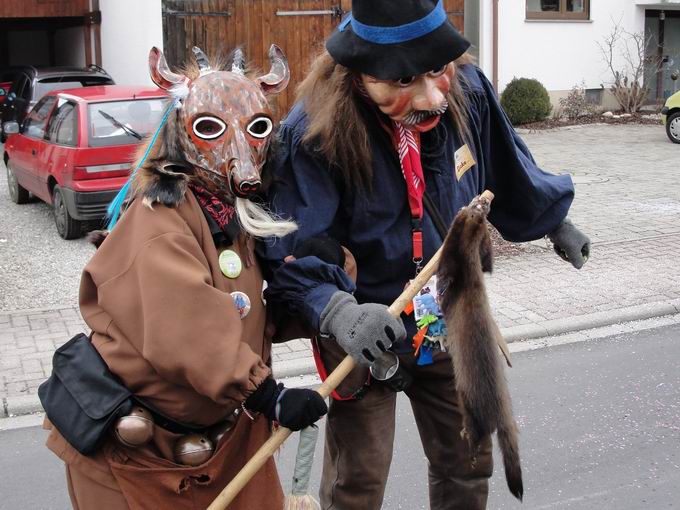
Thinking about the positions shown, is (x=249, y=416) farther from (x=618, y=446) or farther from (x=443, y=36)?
(x=618, y=446)

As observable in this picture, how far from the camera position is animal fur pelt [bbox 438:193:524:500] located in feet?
7.58

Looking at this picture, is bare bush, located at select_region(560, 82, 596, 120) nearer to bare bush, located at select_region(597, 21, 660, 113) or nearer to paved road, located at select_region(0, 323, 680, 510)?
bare bush, located at select_region(597, 21, 660, 113)

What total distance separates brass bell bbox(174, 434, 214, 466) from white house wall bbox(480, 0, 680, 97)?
16056 mm

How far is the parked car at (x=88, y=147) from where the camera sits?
327 inches

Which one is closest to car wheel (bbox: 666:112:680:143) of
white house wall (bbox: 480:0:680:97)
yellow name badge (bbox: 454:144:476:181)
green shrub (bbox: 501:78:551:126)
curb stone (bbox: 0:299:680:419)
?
green shrub (bbox: 501:78:551:126)

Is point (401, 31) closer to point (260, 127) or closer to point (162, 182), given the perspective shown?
point (260, 127)

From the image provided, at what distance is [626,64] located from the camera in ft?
63.6

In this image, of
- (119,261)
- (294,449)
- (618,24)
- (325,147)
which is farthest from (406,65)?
(618,24)

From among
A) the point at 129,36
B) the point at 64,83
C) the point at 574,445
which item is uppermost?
the point at 129,36

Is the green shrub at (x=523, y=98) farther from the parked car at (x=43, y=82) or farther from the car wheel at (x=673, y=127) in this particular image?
the parked car at (x=43, y=82)

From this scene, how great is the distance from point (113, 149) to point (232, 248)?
6.39 m

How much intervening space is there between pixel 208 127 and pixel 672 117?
47.0ft

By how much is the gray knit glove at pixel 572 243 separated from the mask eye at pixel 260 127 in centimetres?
111

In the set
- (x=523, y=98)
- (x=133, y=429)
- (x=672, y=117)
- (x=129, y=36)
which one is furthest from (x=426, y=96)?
(x=523, y=98)
